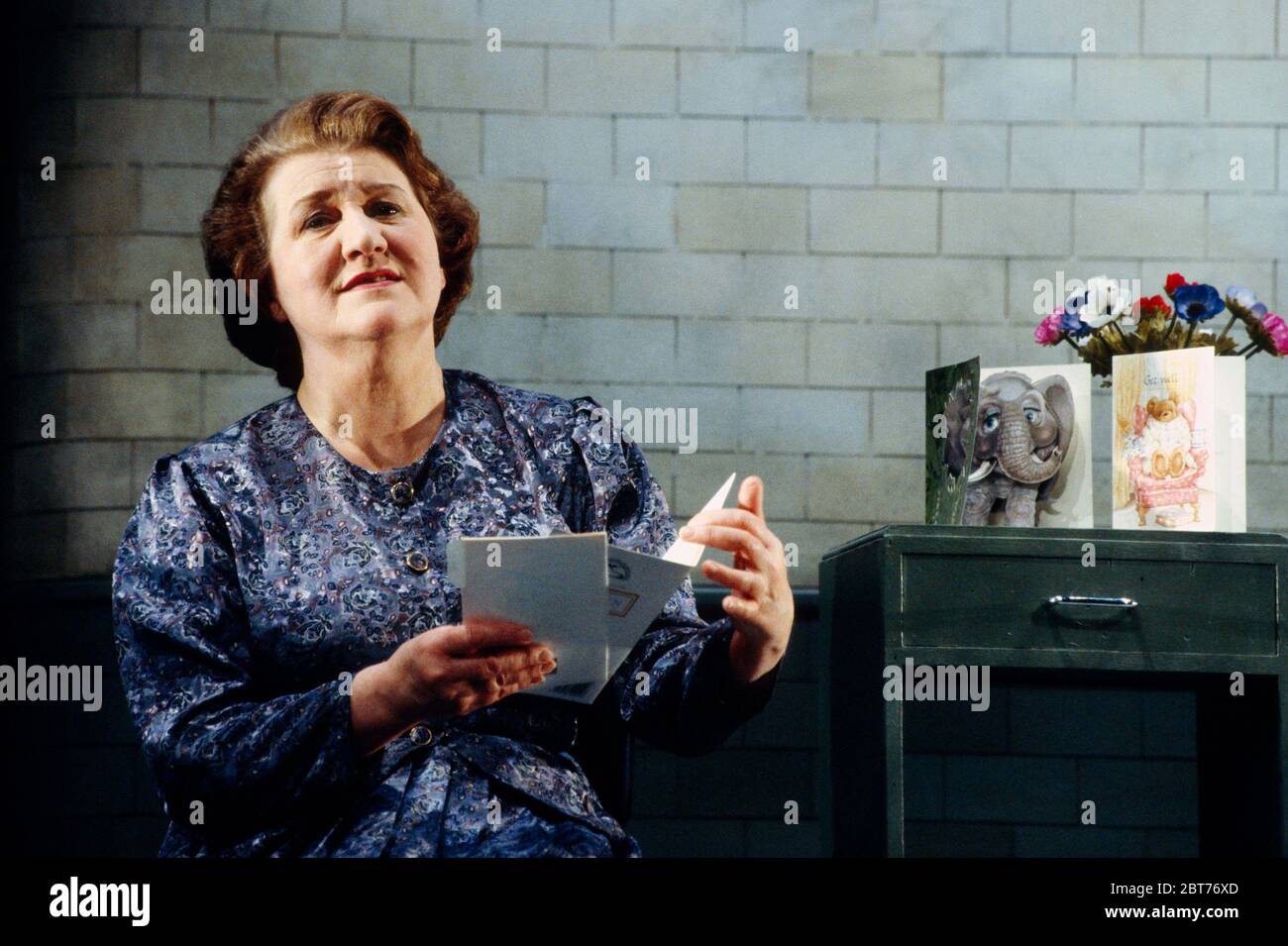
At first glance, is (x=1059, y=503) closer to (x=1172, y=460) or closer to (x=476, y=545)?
→ (x=1172, y=460)

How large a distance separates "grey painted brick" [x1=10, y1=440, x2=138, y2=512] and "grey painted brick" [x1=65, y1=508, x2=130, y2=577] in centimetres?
3

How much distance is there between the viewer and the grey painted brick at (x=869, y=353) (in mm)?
3184

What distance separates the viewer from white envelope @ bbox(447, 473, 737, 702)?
A: 2002 millimetres

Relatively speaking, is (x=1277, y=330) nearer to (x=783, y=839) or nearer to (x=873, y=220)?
(x=873, y=220)

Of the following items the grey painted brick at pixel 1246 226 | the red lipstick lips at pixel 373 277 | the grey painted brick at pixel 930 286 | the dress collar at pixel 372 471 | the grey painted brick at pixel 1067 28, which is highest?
the grey painted brick at pixel 1067 28

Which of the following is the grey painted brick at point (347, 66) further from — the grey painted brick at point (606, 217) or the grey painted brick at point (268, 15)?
the grey painted brick at point (606, 217)

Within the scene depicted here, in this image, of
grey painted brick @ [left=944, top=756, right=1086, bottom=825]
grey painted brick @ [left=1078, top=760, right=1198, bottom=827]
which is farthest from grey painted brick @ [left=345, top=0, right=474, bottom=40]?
grey painted brick @ [left=1078, top=760, right=1198, bottom=827]

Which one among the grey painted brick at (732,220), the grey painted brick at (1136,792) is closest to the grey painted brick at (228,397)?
the grey painted brick at (732,220)

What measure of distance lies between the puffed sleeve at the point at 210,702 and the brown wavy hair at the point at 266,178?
40 cm

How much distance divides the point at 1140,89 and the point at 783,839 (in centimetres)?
180

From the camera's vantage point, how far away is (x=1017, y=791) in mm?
3180

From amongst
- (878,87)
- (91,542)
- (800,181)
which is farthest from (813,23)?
(91,542)

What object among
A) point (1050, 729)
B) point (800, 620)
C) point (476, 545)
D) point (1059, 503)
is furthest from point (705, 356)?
point (476, 545)

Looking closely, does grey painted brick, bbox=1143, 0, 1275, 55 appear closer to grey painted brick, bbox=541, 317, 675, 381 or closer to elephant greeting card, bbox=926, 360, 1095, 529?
elephant greeting card, bbox=926, 360, 1095, 529
